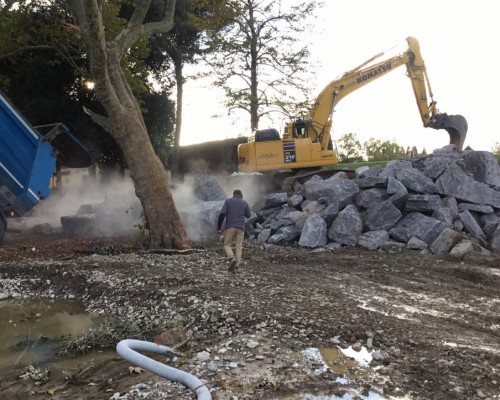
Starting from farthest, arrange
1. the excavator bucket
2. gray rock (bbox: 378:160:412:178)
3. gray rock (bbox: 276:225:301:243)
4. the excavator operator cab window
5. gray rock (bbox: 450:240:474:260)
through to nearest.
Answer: the excavator operator cab window < the excavator bucket < gray rock (bbox: 378:160:412:178) < gray rock (bbox: 276:225:301:243) < gray rock (bbox: 450:240:474:260)

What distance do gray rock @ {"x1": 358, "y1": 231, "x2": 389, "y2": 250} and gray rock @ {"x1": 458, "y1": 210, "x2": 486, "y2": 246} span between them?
180cm

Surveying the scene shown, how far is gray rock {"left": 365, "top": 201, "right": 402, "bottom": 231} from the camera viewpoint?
1111 centimetres

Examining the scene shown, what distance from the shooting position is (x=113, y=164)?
21.9 metres

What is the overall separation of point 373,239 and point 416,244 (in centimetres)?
84

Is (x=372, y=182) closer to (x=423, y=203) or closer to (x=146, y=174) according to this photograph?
(x=423, y=203)

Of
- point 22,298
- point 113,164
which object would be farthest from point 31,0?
point 22,298

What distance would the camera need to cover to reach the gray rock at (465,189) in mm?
11906

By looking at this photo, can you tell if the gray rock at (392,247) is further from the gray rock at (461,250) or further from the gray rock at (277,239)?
the gray rock at (277,239)

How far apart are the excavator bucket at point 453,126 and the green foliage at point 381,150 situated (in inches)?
666

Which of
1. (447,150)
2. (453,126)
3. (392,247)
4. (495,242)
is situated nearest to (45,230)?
(392,247)

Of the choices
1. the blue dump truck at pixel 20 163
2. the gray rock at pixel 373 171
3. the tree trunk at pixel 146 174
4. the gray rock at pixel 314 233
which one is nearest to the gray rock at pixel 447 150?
the gray rock at pixel 373 171

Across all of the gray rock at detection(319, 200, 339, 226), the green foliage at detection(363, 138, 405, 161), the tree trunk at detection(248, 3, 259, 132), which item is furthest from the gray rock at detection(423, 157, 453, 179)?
the green foliage at detection(363, 138, 405, 161)

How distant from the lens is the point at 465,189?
1193cm

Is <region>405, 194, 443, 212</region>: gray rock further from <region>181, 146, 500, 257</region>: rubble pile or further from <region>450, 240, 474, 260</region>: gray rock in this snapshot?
<region>450, 240, 474, 260</region>: gray rock
